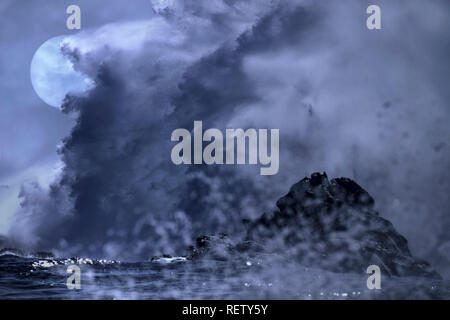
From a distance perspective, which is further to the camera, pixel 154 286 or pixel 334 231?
pixel 334 231

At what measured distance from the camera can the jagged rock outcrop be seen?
256 ft

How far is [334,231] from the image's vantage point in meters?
87.9

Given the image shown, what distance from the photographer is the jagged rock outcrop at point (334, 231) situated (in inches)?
3071

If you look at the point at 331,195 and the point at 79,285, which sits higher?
the point at 331,195

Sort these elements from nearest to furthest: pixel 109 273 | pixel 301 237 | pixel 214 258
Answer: pixel 109 273
pixel 214 258
pixel 301 237

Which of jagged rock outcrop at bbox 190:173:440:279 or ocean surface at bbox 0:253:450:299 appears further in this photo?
jagged rock outcrop at bbox 190:173:440:279

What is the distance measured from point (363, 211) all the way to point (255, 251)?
4140 cm

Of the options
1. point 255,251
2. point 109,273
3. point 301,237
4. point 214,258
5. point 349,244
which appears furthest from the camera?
point 301,237

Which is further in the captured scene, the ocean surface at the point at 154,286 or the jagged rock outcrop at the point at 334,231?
the jagged rock outcrop at the point at 334,231
